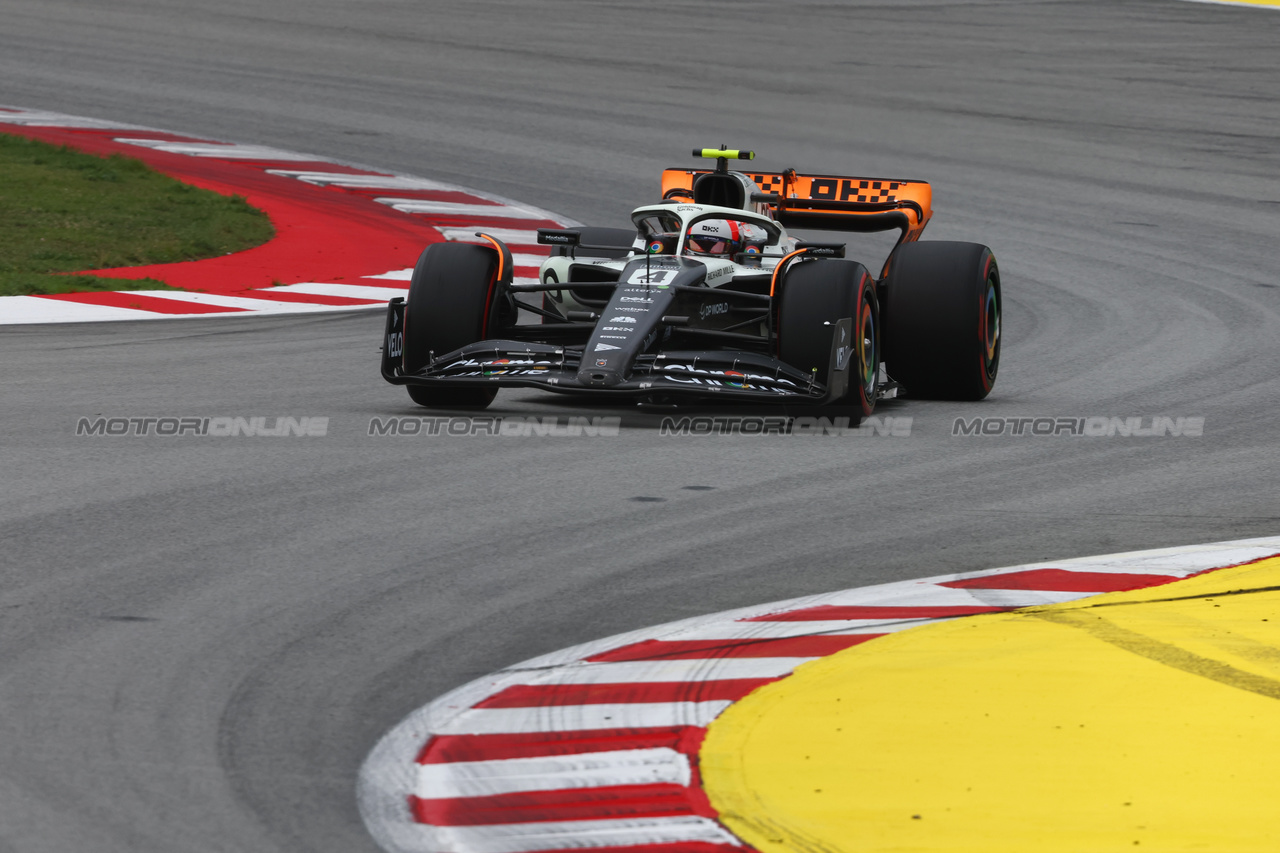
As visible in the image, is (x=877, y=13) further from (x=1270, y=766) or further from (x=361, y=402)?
(x=1270, y=766)

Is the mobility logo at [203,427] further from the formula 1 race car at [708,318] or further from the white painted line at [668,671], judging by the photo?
the white painted line at [668,671]

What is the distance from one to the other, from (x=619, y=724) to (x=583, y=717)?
0.37ft

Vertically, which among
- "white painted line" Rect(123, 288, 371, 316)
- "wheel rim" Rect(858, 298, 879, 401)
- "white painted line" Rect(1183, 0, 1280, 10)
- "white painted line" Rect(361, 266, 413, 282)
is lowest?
"white painted line" Rect(123, 288, 371, 316)

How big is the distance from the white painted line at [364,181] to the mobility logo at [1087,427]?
38.0 ft

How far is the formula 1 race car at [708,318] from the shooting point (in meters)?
9.55

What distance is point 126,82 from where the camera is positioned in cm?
2556

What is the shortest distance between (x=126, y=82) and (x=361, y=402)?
16673 mm

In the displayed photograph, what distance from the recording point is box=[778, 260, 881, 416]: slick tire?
31.5ft

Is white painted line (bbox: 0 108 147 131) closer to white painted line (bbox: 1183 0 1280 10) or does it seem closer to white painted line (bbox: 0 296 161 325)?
white painted line (bbox: 0 296 161 325)

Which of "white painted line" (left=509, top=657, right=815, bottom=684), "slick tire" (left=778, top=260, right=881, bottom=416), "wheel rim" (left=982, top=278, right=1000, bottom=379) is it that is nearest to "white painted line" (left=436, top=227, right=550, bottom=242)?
"wheel rim" (left=982, top=278, right=1000, bottom=379)

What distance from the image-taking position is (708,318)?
1038 centimetres

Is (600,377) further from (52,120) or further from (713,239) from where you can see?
(52,120)

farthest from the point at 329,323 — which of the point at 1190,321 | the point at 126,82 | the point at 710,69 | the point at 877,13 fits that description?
the point at 877,13

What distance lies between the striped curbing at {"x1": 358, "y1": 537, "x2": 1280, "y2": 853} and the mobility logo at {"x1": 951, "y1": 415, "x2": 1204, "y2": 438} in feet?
10.1
